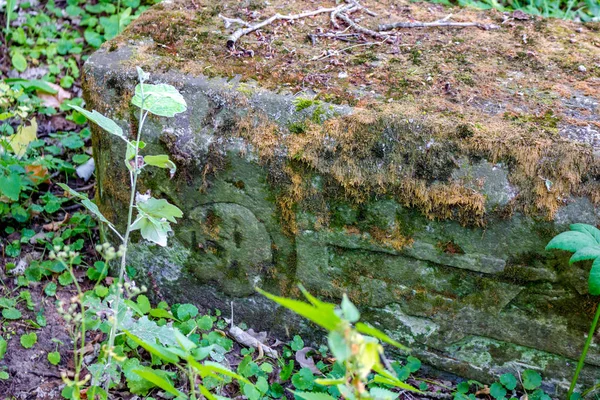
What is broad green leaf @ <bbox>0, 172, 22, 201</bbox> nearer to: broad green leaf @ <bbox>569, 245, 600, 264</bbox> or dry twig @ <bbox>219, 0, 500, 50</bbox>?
dry twig @ <bbox>219, 0, 500, 50</bbox>

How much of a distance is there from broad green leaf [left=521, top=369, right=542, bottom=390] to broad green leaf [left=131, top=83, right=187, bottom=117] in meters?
1.53

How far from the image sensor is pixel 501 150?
6.60 feet

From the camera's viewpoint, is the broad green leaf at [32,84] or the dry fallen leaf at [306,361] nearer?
the dry fallen leaf at [306,361]

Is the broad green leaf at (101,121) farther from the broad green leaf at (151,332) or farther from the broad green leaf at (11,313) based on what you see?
the broad green leaf at (11,313)

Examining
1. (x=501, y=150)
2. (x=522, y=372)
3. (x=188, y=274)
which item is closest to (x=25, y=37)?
(x=188, y=274)

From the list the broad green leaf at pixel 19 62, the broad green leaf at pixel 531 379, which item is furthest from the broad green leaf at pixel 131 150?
the broad green leaf at pixel 19 62

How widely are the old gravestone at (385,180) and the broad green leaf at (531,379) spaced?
32mm

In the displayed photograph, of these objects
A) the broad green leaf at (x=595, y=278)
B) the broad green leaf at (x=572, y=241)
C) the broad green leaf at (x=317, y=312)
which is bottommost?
the broad green leaf at (x=595, y=278)

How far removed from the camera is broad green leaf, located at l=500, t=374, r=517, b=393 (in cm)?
223

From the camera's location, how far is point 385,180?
2.10 meters

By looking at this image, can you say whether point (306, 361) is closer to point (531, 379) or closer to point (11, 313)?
point (531, 379)

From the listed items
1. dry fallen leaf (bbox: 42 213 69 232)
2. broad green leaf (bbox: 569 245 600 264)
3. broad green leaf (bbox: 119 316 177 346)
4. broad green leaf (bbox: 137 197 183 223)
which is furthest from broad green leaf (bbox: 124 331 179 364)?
dry fallen leaf (bbox: 42 213 69 232)

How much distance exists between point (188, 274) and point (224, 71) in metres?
0.83

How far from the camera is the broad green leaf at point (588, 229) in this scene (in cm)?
186
